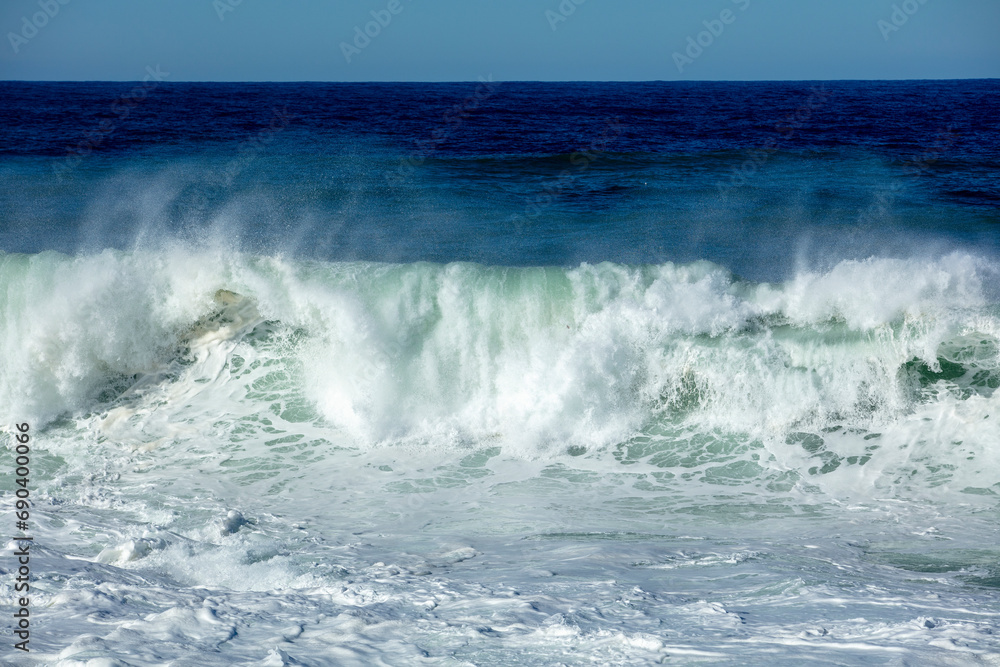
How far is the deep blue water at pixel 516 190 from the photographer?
1231 centimetres

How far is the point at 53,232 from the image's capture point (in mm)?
12789

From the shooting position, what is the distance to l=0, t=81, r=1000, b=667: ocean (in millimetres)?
4145

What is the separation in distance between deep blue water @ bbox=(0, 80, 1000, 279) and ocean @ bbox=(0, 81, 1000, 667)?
166 mm

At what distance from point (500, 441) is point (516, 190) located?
950 centimetres

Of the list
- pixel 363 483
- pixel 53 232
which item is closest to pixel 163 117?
pixel 53 232

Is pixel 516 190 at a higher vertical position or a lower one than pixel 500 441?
higher

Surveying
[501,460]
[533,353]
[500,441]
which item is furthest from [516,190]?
[501,460]

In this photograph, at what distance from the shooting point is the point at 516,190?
16156 millimetres

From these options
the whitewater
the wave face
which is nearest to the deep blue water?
the wave face

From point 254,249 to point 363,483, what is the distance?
14.9 feet

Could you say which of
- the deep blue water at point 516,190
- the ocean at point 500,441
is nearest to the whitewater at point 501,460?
the ocean at point 500,441

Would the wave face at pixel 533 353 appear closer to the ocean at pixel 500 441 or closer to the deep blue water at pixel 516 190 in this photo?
the ocean at pixel 500 441

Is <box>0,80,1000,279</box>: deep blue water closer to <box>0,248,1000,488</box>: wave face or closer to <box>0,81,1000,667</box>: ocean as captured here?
<box>0,81,1000,667</box>: ocean

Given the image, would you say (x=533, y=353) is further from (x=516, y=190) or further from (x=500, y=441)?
(x=516, y=190)
